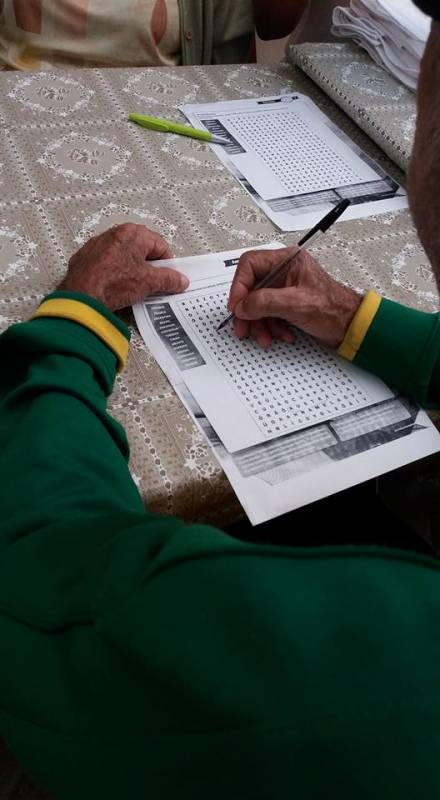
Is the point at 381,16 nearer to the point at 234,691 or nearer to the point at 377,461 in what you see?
the point at 377,461

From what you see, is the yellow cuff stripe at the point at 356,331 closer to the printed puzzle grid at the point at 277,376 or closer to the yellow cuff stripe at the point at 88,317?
the printed puzzle grid at the point at 277,376

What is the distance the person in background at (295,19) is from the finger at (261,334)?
1.07 m

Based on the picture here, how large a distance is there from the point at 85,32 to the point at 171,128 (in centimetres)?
55

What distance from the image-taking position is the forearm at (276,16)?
1.57m

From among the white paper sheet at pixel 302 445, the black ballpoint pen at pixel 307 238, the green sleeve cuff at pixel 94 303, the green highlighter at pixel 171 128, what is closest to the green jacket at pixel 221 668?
the white paper sheet at pixel 302 445

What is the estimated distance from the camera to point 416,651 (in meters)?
0.34

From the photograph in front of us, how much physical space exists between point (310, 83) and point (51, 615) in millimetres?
1275

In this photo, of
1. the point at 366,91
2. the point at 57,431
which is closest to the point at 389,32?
the point at 366,91

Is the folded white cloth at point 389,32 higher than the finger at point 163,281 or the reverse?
higher

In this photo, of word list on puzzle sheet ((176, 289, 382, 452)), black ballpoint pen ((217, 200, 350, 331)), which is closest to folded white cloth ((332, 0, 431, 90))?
black ballpoint pen ((217, 200, 350, 331))

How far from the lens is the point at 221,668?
32cm

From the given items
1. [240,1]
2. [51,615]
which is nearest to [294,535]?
[51,615]

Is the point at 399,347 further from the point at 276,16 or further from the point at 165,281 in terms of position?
the point at 276,16

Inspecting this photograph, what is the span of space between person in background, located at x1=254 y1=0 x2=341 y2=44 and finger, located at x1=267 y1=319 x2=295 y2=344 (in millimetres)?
1064
